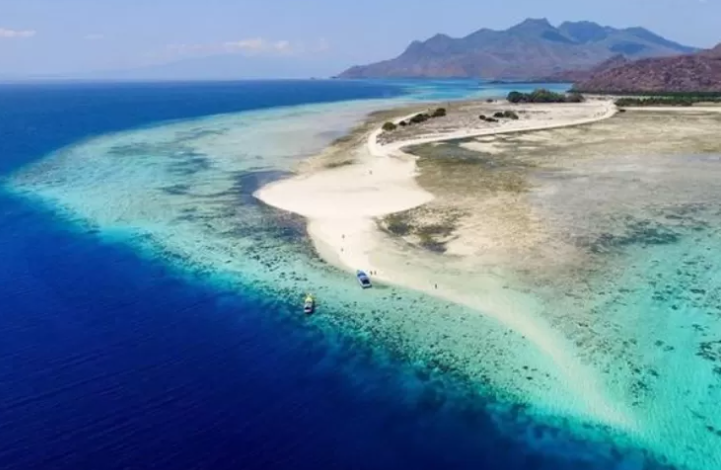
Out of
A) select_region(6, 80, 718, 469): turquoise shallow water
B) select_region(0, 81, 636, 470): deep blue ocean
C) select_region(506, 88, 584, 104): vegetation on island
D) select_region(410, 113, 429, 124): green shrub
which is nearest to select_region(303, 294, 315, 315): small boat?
select_region(6, 80, 718, 469): turquoise shallow water

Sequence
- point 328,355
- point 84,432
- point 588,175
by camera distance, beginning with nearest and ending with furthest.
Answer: point 84,432, point 328,355, point 588,175

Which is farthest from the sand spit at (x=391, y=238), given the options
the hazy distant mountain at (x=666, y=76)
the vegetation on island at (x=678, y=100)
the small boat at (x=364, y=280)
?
the hazy distant mountain at (x=666, y=76)

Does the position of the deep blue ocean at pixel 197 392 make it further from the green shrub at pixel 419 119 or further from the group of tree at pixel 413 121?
the green shrub at pixel 419 119

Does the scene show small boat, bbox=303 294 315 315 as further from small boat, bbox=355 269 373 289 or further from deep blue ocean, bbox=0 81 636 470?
small boat, bbox=355 269 373 289

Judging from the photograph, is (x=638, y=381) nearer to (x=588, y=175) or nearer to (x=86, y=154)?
(x=588, y=175)

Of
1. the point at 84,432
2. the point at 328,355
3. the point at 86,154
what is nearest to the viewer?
the point at 84,432

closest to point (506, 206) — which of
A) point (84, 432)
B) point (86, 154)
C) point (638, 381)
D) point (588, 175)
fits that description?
point (588, 175)
